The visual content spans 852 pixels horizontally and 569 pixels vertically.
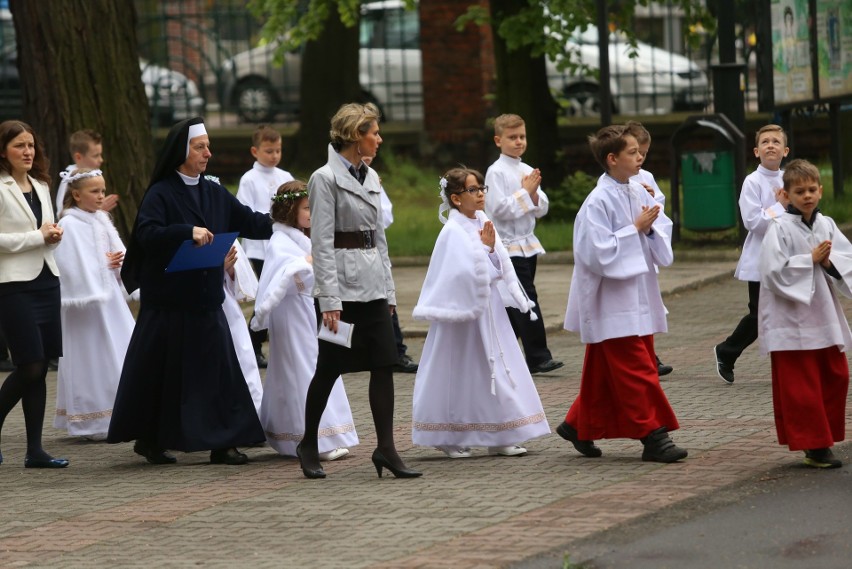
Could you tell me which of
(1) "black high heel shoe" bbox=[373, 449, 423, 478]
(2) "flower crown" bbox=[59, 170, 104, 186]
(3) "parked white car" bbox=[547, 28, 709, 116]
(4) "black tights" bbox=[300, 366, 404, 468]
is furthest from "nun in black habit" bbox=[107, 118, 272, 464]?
(3) "parked white car" bbox=[547, 28, 709, 116]

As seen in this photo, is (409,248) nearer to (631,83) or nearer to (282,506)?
(631,83)

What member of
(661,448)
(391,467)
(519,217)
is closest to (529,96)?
(519,217)

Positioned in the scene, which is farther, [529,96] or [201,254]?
[529,96]

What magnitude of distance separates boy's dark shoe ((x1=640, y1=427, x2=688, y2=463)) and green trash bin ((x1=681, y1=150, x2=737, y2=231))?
8.84 m

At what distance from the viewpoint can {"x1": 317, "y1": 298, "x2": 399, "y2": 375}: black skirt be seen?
7.77m

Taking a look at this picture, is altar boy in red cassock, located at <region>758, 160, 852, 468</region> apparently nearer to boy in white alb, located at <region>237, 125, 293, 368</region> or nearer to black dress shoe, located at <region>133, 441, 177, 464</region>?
black dress shoe, located at <region>133, 441, 177, 464</region>

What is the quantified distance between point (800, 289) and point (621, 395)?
1.02m

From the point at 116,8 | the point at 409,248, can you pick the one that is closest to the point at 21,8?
the point at 116,8

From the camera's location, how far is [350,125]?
775cm

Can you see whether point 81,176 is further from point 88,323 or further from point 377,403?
point 377,403

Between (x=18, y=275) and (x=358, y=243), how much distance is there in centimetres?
206

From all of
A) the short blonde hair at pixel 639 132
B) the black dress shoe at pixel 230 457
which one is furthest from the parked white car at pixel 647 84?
the black dress shoe at pixel 230 457

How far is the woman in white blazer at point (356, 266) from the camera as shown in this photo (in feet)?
25.3

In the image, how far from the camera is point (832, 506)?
6.79m
